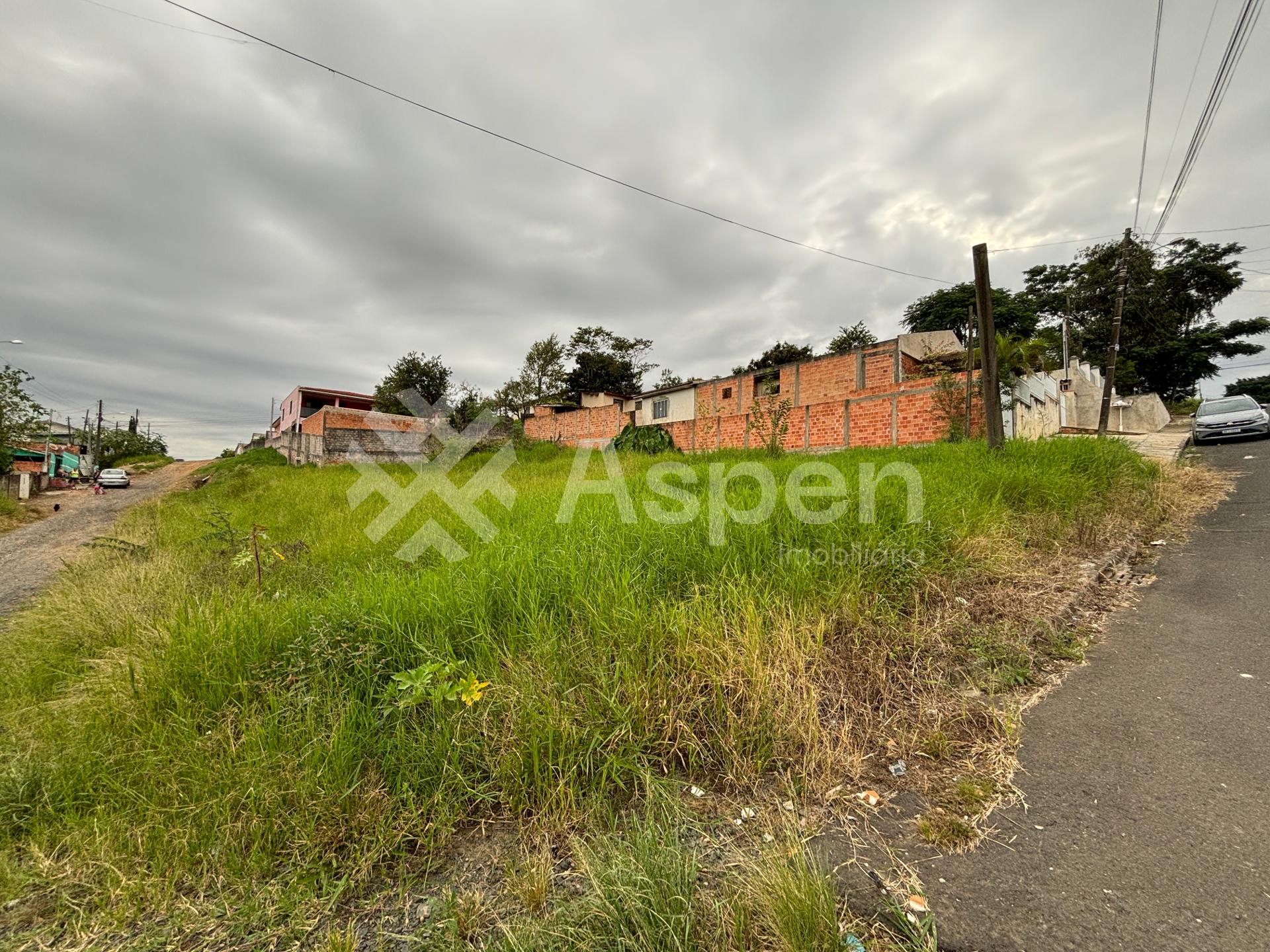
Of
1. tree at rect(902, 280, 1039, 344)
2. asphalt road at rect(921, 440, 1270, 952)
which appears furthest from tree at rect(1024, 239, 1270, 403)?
asphalt road at rect(921, 440, 1270, 952)

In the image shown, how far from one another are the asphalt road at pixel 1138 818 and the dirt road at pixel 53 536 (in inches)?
294

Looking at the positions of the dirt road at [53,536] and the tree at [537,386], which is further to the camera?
the tree at [537,386]

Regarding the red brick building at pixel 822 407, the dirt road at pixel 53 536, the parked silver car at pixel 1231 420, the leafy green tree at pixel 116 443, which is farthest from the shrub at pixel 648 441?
the leafy green tree at pixel 116 443

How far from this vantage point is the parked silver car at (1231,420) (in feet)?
37.7

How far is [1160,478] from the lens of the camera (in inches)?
261

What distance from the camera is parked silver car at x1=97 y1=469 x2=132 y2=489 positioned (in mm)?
20547

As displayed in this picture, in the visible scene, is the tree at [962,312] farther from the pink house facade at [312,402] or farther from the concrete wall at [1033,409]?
the pink house facade at [312,402]

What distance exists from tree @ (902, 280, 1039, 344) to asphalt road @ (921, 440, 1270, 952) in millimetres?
34834

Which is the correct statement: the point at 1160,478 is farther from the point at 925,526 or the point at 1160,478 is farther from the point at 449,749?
the point at 449,749

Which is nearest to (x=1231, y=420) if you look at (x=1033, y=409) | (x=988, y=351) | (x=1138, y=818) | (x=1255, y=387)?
(x=1033, y=409)

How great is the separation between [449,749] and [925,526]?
3.36 meters

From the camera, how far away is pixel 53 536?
31.1 feet

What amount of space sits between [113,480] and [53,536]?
1599 cm

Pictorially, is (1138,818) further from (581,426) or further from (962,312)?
(962,312)
